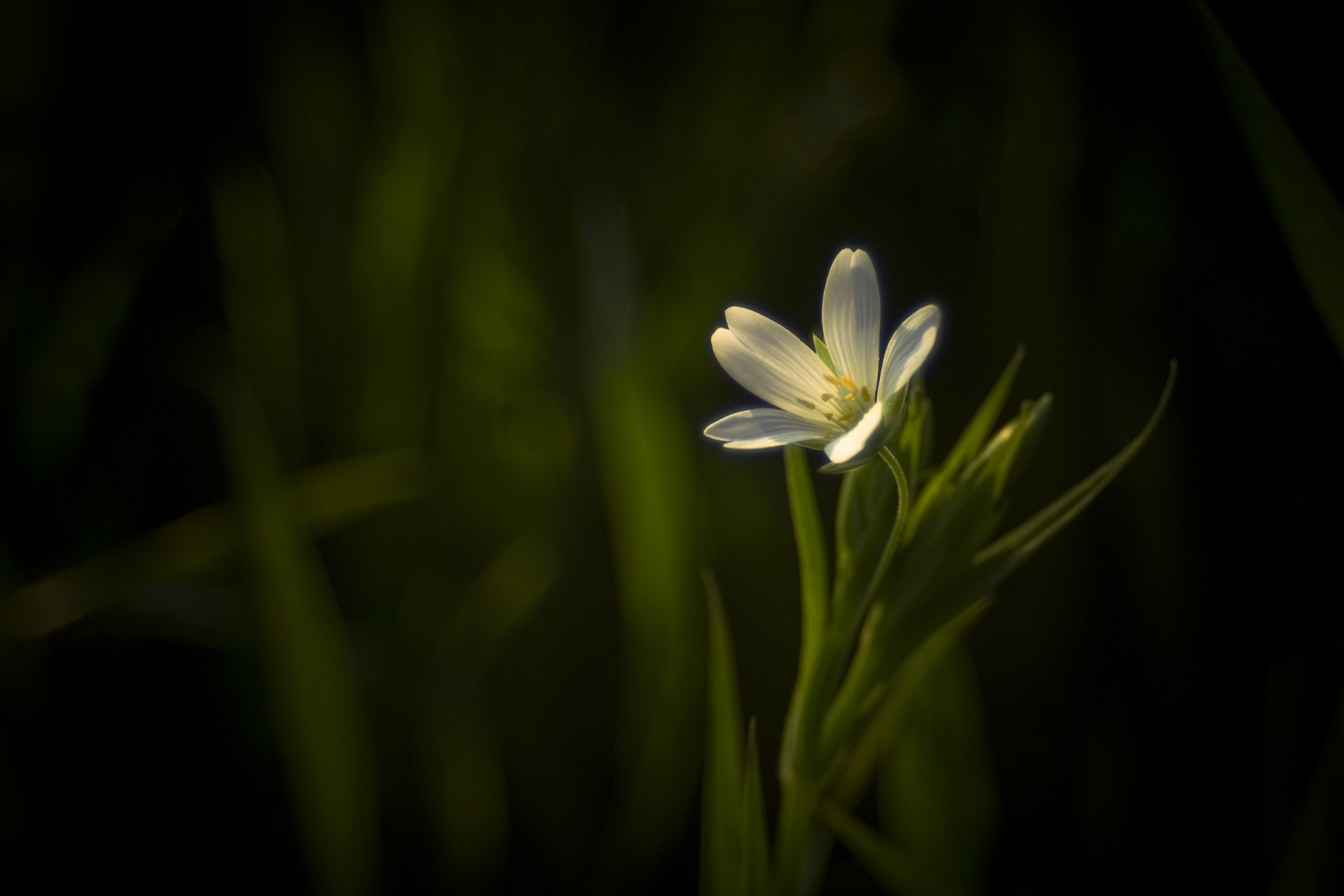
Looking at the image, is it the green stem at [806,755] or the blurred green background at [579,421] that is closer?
the green stem at [806,755]

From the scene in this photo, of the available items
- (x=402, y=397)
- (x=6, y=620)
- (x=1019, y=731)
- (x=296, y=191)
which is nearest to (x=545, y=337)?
(x=402, y=397)

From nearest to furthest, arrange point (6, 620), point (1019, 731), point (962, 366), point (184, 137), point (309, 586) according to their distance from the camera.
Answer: point (309, 586) < point (6, 620) < point (1019, 731) < point (962, 366) < point (184, 137)

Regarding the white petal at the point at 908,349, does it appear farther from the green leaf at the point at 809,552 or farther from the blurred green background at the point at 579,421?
the blurred green background at the point at 579,421

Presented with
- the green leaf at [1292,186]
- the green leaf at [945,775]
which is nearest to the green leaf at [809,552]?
the green leaf at [945,775]

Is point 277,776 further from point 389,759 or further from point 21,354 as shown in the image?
point 21,354

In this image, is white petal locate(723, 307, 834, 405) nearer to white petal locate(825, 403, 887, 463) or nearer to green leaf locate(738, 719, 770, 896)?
white petal locate(825, 403, 887, 463)

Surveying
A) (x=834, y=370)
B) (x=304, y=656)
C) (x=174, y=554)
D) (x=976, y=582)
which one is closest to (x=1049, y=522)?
(x=976, y=582)

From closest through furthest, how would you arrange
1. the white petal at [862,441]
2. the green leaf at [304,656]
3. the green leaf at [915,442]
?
the white petal at [862,441] < the green leaf at [915,442] < the green leaf at [304,656]
